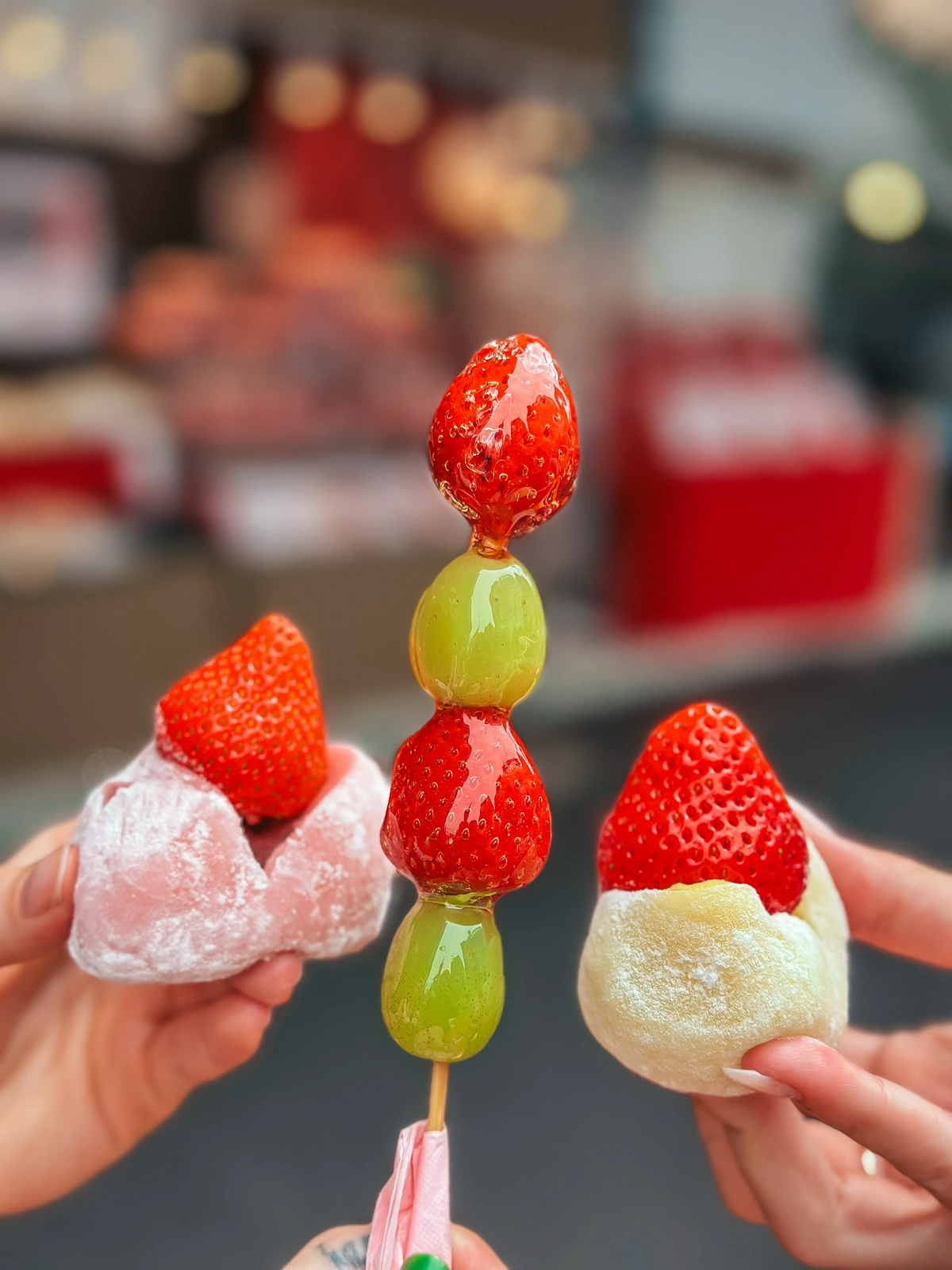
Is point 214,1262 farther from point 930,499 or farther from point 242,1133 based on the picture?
point 930,499

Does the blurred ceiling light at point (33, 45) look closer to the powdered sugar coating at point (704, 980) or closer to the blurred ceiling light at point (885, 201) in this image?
the blurred ceiling light at point (885, 201)

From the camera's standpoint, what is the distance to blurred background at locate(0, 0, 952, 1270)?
223 cm

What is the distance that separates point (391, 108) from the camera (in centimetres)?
355

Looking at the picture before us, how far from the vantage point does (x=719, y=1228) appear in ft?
5.16

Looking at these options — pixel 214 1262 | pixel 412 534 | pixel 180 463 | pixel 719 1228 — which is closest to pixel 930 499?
pixel 412 534

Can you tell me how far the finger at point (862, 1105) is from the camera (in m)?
0.70

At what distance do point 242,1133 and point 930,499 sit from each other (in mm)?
3721

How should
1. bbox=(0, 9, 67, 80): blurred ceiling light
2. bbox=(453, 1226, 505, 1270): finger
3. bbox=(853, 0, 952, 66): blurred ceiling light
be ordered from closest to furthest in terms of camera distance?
bbox=(453, 1226, 505, 1270): finger, bbox=(0, 9, 67, 80): blurred ceiling light, bbox=(853, 0, 952, 66): blurred ceiling light

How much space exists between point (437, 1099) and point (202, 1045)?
0.30 meters

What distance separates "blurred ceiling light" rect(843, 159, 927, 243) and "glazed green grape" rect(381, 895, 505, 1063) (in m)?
4.31

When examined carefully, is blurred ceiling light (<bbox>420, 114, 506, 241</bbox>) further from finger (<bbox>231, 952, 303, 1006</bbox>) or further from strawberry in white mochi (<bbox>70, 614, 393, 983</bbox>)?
finger (<bbox>231, 952, 303, 1006</bbox>)

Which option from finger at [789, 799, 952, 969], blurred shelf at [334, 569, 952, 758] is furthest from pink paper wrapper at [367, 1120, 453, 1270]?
blurred shelf at [334, 569, 952, 758]

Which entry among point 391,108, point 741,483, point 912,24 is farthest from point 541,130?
point 912,24

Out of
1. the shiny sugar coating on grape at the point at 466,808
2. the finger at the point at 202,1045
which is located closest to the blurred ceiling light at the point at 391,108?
the finger at the point at 202,1045
